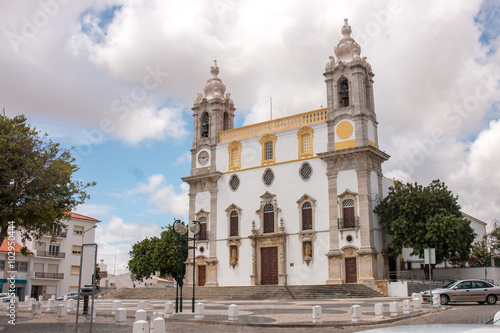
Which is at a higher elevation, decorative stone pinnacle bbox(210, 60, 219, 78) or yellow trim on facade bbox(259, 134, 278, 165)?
decorative stone pinnacle bbox(210, 60, 219, 78)

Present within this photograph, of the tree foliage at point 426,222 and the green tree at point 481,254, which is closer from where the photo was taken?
the tree foliage at point 426,222

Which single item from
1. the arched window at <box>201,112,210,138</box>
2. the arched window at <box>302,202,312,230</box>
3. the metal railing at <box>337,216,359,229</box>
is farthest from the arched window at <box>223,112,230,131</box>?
the metal railing at <box>337,216,359,229</box>

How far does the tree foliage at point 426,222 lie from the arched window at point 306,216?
4672 mm

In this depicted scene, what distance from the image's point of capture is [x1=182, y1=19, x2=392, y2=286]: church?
33469 millimetres

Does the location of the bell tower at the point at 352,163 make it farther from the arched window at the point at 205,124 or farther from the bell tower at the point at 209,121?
the arched window at the point at 205,124

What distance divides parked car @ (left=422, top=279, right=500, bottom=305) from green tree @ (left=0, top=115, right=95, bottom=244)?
15852mm

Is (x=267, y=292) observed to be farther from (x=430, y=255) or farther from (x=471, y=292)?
(x=430, y=255)

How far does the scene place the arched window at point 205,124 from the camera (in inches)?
1709

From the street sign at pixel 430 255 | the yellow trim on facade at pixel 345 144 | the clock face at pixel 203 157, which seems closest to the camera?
the street sign at pixel 430 255

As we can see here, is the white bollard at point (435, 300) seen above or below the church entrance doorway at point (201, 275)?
below

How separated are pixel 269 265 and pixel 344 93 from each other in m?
13.8

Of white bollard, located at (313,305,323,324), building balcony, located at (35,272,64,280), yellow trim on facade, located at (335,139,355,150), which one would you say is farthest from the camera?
building balcony, located at (35,272,64,280)

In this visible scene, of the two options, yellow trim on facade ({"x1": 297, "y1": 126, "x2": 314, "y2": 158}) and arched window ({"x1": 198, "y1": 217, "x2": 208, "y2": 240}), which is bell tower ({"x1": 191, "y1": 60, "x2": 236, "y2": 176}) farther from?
yellow trim on facade ({"x1": 297, "y1": 126, "x2": 314, "y2": 158})

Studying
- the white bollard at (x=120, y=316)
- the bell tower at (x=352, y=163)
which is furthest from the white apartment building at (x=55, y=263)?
the white bollard at (x=120, y=316)
